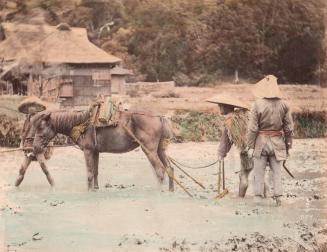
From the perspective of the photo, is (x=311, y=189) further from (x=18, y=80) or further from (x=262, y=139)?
(x=18, y=80)

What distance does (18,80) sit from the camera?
6.09 metres

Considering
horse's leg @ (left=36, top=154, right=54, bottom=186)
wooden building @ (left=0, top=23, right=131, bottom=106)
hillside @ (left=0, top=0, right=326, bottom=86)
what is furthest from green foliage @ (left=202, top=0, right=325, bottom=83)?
horse's leg @ (left=36, top=154, right=54, bottom=186)

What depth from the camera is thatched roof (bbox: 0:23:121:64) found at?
19.8ft

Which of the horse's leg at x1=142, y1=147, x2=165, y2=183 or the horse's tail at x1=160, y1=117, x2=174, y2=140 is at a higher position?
the horse's tail at x1=160, y1=117, x2=174, y2=140

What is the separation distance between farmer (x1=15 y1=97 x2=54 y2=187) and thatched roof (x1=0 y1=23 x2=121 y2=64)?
34cm

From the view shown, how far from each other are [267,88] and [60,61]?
166 cm

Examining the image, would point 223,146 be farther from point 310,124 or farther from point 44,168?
point 44,168

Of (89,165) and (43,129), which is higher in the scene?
(43,129)

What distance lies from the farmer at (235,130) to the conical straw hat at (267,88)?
16cm

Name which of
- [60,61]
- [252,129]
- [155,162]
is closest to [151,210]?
[155,162]

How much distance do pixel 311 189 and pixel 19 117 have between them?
243cm

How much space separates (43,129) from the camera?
6148 millimetres

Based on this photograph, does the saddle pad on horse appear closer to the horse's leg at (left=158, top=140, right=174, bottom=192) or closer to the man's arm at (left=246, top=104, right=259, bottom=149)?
the horse's leg at (left=158, top=140, right=174, bottom=192)

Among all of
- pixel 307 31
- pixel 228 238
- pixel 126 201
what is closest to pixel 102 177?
pixel 126 201
